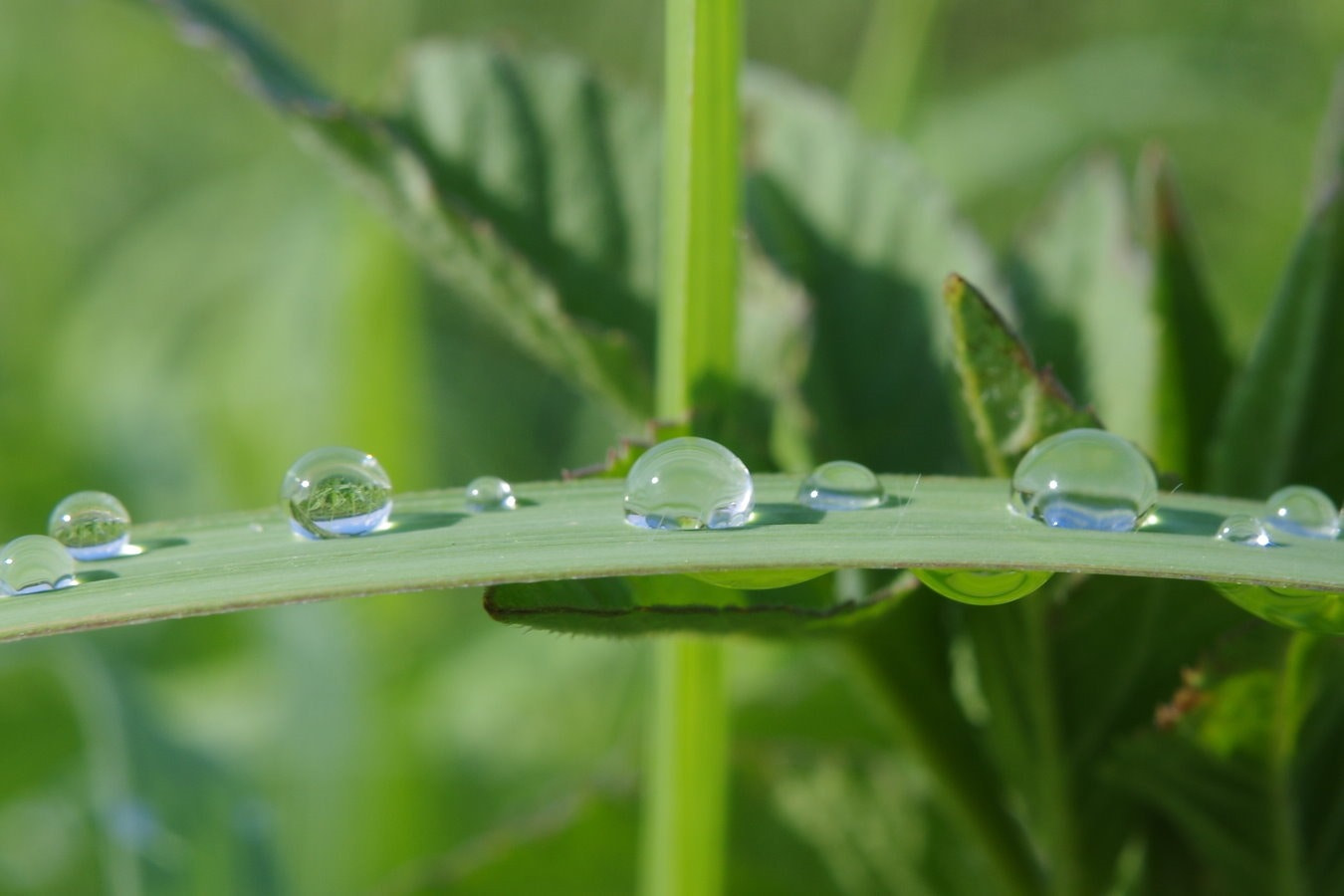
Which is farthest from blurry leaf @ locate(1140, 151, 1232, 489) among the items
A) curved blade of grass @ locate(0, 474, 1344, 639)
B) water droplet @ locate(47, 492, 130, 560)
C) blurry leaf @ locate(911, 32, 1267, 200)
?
blurry leaf @ locate(911, 32, 1267, 200)

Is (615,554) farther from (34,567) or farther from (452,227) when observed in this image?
(452,227)

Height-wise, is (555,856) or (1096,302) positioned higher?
(1096,302)

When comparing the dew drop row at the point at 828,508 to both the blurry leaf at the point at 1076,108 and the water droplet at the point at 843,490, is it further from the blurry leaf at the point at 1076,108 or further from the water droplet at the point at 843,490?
the blurry leaf at the point at 1076,108

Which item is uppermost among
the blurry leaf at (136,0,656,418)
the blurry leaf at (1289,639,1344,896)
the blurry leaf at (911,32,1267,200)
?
the blurry leaf at (911,32,1267,200)

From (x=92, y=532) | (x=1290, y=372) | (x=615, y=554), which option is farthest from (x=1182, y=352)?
(x=92, y=532)

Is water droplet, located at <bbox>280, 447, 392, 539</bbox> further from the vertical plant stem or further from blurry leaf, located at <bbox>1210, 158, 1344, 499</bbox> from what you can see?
blurry leaf, located at <bbox>1210, 158, 1344, 499</bbox>

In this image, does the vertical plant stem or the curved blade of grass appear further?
the vertical plant stem
